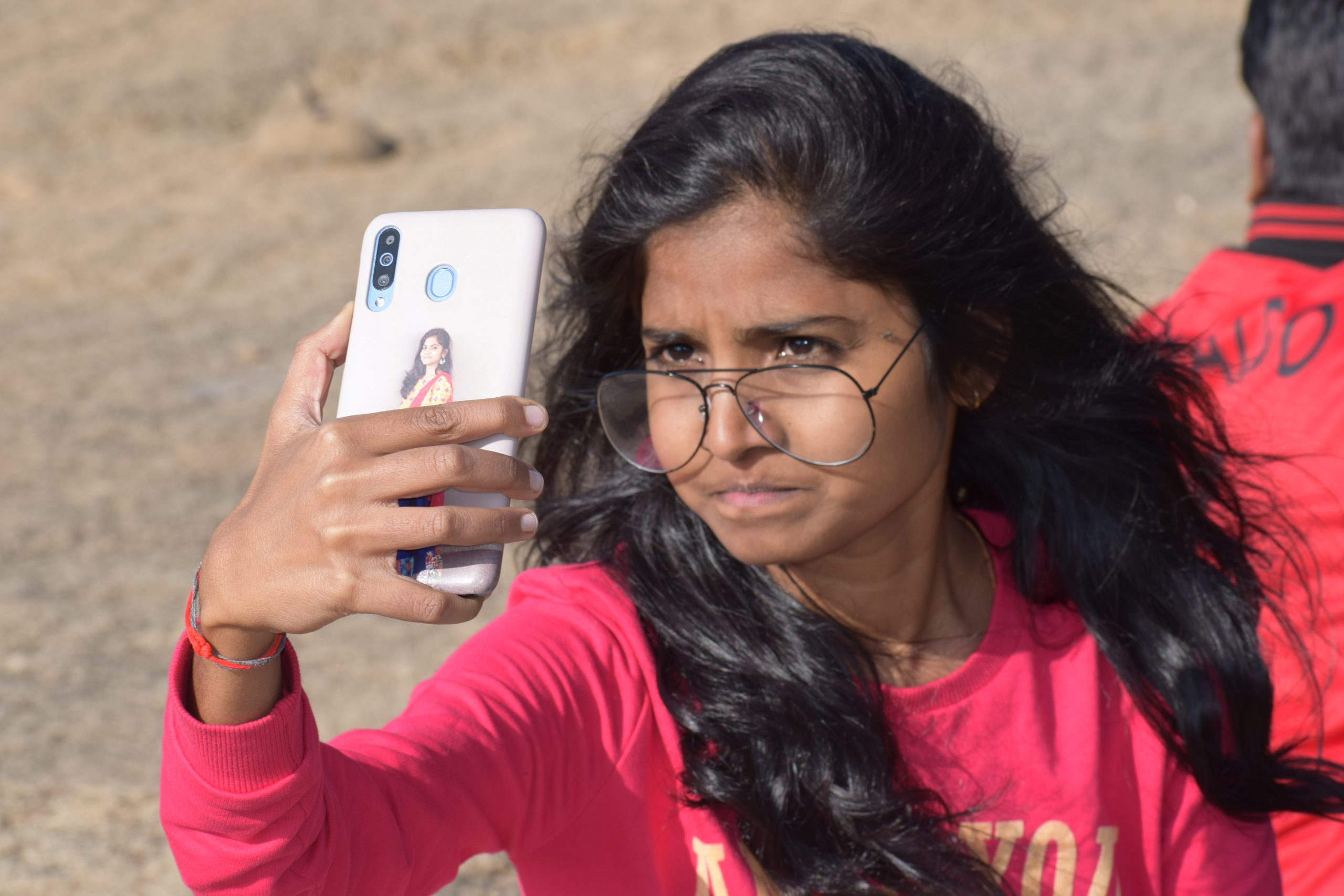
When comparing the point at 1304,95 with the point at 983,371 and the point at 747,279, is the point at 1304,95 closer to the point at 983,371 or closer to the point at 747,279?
the point at 983,371

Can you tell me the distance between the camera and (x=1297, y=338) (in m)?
2.77

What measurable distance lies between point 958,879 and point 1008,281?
0.82m

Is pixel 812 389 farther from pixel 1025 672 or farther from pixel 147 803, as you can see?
pixel 147 803

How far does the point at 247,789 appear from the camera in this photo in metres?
1.31

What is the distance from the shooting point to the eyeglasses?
1.75 meters

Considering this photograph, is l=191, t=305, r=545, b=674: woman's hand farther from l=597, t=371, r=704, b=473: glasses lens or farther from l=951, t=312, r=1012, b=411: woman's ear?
l=951, t=312, r=1012, b=411: woman's ear

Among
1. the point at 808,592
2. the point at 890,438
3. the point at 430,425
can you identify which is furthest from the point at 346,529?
the point at 808,592

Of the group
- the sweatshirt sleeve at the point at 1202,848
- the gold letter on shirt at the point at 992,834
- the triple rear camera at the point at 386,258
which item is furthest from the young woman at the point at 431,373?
the sweatshirt sleeve at the point at 1202,848

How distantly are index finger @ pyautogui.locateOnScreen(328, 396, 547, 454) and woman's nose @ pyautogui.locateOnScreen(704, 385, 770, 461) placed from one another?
50cm

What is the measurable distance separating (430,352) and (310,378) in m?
0.13

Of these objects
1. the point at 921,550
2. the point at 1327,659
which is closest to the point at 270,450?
the point at 921,550

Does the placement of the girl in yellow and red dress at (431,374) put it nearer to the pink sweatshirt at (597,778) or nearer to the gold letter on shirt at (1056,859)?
the pink sweatshirt at (597,778)

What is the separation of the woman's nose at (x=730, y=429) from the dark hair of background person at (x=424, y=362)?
0.39 m

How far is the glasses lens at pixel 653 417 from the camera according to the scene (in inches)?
71.1
